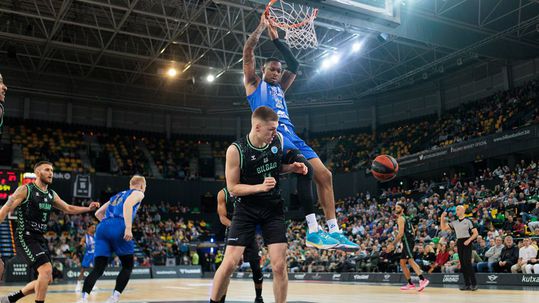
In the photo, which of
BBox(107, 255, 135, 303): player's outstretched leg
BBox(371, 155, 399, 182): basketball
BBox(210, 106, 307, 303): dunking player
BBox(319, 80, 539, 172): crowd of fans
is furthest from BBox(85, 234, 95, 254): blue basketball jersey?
BBox(319, 80, 539, 172): crowd of fans

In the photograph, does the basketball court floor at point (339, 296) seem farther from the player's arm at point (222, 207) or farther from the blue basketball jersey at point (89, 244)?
the blue basketball jersey at point (89, 244)

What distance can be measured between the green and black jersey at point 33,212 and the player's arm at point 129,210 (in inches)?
44.8

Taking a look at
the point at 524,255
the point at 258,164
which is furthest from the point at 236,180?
the point at 524,255

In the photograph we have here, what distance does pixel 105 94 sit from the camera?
118 ft

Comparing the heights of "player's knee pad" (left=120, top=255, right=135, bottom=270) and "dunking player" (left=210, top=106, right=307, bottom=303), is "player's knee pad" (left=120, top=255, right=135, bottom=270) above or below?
below

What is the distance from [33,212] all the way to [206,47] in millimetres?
20186

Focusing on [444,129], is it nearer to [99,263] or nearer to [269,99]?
[99,263]

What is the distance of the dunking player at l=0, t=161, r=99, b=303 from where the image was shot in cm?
650

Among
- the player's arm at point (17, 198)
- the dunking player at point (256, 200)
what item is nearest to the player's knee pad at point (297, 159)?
the dunking player at point (256, 200)

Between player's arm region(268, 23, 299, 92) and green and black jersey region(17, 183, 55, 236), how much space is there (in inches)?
130

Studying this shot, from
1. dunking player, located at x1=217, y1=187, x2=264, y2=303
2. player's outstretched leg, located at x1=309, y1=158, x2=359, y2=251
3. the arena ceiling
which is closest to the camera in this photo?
player's outstretched leg, located at x1=309, y1=158, x2=359, y2=251

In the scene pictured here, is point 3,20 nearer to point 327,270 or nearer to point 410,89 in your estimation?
point 327,270

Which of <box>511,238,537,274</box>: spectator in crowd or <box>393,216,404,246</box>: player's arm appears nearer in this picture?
<box>393,216,404,246</box>: player's arm

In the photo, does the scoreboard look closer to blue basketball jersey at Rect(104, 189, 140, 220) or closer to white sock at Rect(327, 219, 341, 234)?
blue basketball jersey at Rect(104, 189, 140, 220)
